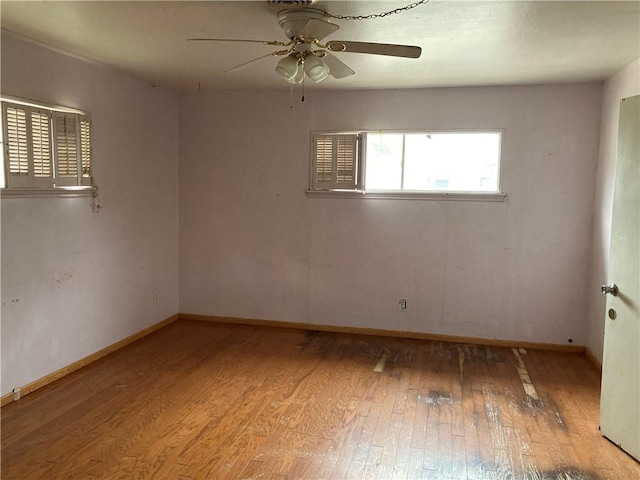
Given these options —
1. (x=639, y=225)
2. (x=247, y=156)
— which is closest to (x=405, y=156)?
(x=247, y=156)

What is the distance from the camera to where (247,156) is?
5047 millimetres

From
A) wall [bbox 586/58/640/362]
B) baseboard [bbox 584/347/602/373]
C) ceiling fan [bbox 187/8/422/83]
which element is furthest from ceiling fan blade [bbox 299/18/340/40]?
baseboard [bbox 584/347/602/373]

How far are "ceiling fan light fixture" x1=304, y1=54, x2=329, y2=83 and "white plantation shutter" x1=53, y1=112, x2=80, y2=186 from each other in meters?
2.06

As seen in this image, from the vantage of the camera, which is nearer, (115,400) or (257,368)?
(115,400)

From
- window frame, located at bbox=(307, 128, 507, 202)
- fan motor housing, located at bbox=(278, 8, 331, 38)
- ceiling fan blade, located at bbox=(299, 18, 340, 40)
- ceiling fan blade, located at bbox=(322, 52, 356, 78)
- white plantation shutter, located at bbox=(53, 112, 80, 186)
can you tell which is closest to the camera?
ceiling fan blade, located at bbox=(299, 18, 340, 40)

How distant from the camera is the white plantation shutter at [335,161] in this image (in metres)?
4.80

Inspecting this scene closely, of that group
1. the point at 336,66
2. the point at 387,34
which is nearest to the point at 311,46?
the point at 336,66

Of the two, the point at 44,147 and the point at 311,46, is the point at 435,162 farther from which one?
the point at 44,147

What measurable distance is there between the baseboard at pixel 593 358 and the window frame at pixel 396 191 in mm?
1540

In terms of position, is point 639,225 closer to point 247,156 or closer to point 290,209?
point 290,209

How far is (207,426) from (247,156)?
2.89 meters

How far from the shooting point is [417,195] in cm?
466

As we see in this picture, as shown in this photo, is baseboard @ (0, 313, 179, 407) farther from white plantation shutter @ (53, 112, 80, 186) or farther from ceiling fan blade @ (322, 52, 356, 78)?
ceiling fan blade @ (322, 52, 356, 78)

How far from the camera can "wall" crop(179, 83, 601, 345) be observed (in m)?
4.41
